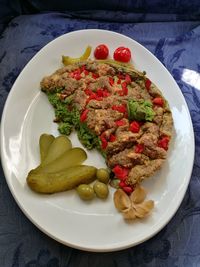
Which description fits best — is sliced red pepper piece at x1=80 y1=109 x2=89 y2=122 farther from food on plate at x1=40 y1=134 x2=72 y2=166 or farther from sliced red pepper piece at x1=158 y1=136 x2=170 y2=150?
sliced red pepper piece at x1=158 y1=136 x2=170 y2=150

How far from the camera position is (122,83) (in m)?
1.68

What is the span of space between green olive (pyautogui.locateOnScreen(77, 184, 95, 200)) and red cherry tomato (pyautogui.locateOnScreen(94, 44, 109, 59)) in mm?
588

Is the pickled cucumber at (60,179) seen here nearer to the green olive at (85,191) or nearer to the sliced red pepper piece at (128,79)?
the green olive at (85,191)

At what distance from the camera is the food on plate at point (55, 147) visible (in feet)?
4.97

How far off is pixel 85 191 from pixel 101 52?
621 millimetres

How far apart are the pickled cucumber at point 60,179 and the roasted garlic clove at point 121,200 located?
109 millimetres

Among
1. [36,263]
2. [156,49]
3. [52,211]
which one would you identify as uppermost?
[156,49]

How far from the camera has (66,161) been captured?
1.51 metres

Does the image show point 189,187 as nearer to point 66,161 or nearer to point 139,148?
point 139,148

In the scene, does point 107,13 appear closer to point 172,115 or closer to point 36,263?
point 172,115

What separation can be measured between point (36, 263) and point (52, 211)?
6.6 inches

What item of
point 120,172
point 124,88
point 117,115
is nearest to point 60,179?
point 120,172

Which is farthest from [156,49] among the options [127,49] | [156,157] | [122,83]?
[156,157]

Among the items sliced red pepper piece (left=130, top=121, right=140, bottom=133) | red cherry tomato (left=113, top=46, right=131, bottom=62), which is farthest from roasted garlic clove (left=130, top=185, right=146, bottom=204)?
red cherry tomato (left=113, top=46, right=131, bottom=62)
